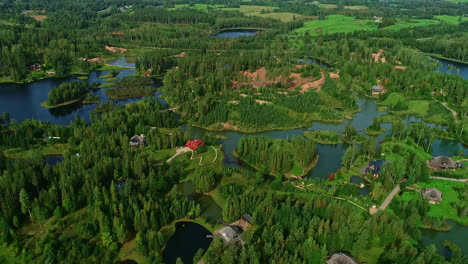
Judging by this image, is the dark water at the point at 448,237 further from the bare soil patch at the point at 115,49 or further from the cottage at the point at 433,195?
the bare soil patch at the point at 115,49

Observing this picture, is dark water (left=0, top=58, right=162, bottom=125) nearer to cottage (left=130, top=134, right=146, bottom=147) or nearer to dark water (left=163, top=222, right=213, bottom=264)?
cottage (left=130, top=134, right=146, bottom=147)

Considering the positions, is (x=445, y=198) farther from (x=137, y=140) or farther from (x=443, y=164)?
(x=137, y=140)

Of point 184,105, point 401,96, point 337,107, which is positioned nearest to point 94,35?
point 184,105

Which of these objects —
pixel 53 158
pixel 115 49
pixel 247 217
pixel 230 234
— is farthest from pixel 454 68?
pixel 53 158

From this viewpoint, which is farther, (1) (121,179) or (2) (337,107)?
(2) (337,107)

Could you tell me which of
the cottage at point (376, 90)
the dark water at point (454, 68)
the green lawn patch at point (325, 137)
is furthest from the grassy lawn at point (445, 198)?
the dark water at point (454, 68)

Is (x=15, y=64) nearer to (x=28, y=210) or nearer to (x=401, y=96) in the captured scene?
(x=28, y=210)

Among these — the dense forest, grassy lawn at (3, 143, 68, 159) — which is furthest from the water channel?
grassy lawn at (3, 143, 68, 159)
